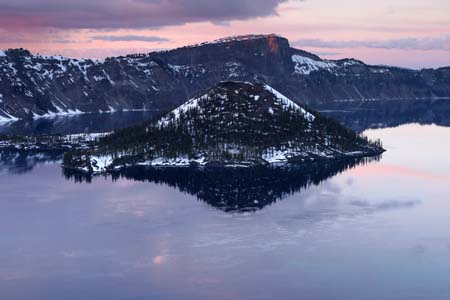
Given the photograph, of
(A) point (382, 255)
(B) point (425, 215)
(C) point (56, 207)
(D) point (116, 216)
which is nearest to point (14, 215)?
(C) point (56, 207)

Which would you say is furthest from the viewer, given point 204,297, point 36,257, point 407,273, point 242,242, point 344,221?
point 344,221

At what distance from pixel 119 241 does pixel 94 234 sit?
1013 cm

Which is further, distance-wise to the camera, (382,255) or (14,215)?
(14,215)

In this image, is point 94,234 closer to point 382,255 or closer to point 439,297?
point 382,255

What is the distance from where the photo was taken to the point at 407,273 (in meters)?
131

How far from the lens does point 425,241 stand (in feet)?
511

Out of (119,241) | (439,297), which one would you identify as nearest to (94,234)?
(119,241)

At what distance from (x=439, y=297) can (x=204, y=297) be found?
130 feet

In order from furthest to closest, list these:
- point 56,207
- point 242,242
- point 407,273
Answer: point 56,207 → point 242,242 → point 407,273

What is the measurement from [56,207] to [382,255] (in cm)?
9455

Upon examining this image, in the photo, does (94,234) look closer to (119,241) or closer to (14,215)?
(119,241)

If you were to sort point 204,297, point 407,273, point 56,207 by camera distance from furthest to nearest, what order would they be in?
point 56,207 < point 407,273 < point 204,297

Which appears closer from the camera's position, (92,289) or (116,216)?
(92,289)

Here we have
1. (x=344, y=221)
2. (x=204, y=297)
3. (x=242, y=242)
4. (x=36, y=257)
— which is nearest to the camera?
(x=204, y=297)
